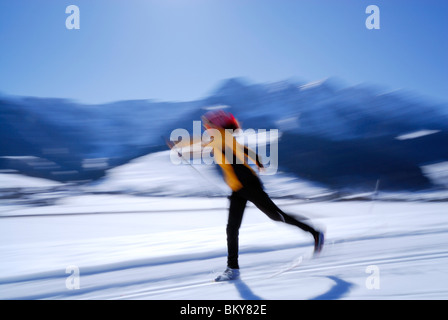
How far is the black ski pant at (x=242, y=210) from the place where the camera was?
78.9 inches

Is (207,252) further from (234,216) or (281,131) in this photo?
(281,131)

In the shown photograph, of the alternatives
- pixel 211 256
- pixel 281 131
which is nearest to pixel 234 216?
pixel 211 256

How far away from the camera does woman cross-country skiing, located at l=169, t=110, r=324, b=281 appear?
1.98 m

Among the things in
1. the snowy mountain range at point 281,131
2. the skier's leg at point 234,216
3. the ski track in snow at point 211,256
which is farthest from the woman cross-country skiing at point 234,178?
the snowy mountain range at point 281,131

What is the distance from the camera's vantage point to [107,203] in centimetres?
466

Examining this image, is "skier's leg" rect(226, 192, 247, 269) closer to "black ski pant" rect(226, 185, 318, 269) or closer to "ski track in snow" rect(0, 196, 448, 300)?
"black ski pant" rect(226, 185, 318, 269)

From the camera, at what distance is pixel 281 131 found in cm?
677

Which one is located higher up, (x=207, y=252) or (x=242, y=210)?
(x=242, y=210)

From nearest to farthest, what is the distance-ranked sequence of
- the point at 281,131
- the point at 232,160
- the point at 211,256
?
1. the point at 232,160
2. the point at 211,256
3. the point at 281,131

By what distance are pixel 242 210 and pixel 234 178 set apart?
0.77ft

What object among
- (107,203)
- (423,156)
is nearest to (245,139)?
(107,203)
